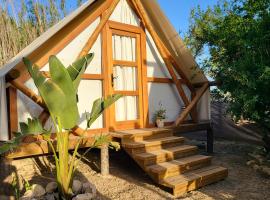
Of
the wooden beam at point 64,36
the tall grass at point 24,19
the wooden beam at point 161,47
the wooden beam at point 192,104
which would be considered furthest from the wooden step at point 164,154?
the tall grass at point 24,19

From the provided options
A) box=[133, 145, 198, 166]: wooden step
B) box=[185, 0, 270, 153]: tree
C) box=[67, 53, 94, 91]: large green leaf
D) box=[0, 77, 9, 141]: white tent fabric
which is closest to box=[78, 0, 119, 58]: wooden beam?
box=[67, 53, 94, 91]: large green leaf

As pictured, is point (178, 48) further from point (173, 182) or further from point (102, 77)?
point (173, 182)

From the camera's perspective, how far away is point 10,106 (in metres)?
5.59

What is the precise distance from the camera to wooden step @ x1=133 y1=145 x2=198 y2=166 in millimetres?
5820

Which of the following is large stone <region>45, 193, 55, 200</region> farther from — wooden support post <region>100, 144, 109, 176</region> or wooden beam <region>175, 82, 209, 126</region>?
wooden beam <region>175, 82, 209, 126</region>

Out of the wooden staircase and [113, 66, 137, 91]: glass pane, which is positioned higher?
[113, 66, 137, 91]: glass pane

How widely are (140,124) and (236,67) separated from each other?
2.72 metres

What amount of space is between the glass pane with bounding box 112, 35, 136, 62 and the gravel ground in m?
2.68

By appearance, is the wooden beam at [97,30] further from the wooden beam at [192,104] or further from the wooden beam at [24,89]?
the wooden beam at [192,104]

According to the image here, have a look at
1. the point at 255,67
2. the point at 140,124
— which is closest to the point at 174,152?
the point at 140,124

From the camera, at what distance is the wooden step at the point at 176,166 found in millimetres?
5527

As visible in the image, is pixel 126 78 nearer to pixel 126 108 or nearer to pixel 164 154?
pixel 126 108

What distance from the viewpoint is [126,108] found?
24.7ft

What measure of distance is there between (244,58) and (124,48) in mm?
2881
